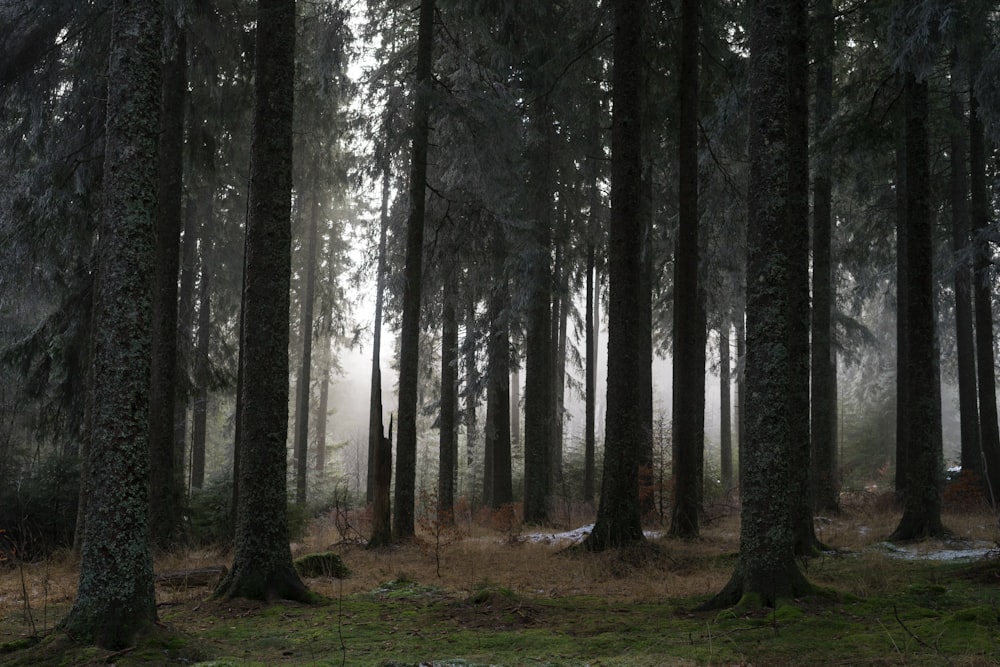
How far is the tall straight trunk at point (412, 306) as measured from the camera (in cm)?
1330

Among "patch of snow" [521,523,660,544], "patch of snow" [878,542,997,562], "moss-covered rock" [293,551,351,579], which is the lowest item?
"patch of snow" [521,523,660,544]

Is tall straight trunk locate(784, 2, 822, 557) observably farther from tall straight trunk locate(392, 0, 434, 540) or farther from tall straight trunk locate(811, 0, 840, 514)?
tall straight trunk locate(392, 0, 434, 540)

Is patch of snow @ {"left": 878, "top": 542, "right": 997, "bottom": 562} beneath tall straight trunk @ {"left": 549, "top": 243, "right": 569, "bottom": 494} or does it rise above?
beneath

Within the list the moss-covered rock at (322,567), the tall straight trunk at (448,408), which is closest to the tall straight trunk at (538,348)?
the tall straight trunk at (448,408)

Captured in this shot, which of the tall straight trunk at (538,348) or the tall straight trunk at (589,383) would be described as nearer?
the tall straight trunk at (538,348)

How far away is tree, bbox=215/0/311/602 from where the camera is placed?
320 inches

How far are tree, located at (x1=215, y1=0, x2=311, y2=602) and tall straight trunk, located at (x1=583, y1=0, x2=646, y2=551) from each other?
4.60m

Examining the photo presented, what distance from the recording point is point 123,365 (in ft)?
19.4

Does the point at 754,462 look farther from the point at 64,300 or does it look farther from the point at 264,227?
the point at 64,300

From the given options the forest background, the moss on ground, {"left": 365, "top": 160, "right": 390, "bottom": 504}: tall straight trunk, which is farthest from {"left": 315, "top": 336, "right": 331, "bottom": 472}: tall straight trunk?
the moss on ground

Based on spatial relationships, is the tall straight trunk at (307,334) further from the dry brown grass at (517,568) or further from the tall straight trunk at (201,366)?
the dry brown grass at (517,568)

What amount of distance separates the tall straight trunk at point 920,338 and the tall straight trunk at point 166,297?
463 inches

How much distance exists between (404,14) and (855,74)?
1047 cm

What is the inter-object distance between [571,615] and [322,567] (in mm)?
4267
